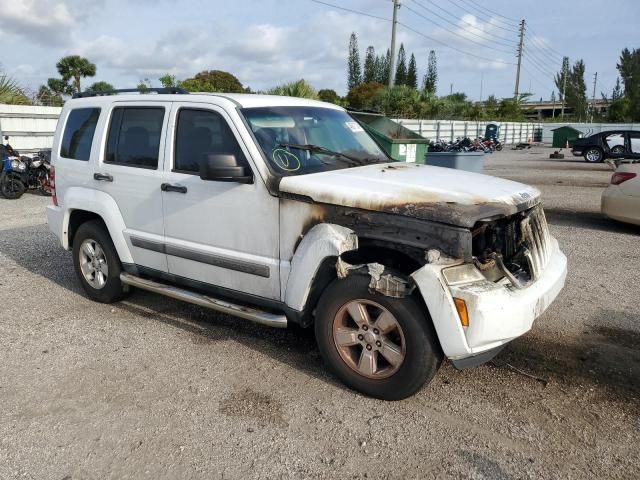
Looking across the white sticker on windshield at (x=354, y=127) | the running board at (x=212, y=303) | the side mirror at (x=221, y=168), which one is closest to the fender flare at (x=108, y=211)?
the running board at (x=212, y=303)

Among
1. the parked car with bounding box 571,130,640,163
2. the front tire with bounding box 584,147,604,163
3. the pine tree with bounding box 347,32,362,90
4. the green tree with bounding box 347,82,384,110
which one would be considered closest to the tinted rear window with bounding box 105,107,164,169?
the parked car with bounding box 571,130,640,163

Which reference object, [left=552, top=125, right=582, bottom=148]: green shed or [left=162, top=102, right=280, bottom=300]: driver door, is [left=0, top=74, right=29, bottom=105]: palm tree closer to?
[left=162, top=102, right=280, bottom=300]: driver door

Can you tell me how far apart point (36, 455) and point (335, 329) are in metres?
1.85

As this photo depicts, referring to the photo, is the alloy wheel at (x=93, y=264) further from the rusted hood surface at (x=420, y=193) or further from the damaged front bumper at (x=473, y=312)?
the damaged front bumper at (x=473, y=312)

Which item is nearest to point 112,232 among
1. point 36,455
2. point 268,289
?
point 268,289

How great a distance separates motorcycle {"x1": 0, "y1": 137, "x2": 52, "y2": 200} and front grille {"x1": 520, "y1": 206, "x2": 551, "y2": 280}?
428 inches

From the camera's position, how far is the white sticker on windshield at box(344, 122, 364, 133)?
487cm

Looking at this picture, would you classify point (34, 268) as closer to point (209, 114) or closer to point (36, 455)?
point (209, 114)

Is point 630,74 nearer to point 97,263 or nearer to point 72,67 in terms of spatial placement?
point 72,67

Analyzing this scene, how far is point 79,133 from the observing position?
531 centimetres

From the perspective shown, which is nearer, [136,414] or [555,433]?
[555,433]

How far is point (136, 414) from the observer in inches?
133

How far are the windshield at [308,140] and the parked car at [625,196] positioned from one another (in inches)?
203

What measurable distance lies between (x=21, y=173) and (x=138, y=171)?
9.23 metres
